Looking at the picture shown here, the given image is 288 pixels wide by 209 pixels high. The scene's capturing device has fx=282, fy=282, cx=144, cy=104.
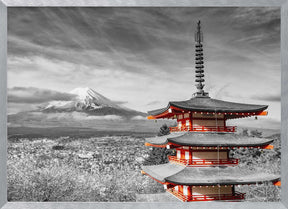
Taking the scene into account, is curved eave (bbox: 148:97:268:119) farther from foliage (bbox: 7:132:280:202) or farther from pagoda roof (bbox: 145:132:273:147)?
foliage (bbox: 7:132:280:202)

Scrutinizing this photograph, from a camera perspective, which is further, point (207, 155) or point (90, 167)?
point (90, 167)

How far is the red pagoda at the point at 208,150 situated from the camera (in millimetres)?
5746

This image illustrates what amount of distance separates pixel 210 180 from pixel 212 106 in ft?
5.16

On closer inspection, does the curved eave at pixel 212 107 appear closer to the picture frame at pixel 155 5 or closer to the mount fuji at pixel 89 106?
the picture frame at pixel 155 5

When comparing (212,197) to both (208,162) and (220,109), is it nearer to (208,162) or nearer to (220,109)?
(208,162)

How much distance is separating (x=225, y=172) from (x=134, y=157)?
11384 mm

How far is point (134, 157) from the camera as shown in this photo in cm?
1703

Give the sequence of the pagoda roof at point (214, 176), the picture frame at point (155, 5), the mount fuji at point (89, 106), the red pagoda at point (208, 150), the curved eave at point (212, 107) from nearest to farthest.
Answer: the pagoda roof at point (214, 176) < the red pagoda at point (208, 150) < the curved eave at point (212, 107) < the picture frame at point (155, 5) < the mount fuji at point (89, 106)

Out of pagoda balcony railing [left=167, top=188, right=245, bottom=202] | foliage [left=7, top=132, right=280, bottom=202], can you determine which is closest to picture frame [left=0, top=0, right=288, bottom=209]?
pagoda balcony railing [left=167, top=188, right=245, bottom=202]

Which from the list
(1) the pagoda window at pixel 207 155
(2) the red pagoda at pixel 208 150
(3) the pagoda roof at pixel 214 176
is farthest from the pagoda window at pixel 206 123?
(3) the pagoda roof at pixel 214 176

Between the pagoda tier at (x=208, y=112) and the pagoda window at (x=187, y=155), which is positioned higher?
the pagoda tier at (x=208, y=112)

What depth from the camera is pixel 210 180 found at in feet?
18.4

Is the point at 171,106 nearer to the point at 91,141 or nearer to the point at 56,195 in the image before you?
the point at 56,195

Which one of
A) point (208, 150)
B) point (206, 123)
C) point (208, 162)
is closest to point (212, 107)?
point (206, 123)
